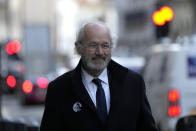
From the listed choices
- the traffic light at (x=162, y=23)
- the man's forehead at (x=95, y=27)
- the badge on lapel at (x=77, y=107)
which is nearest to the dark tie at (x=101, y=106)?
the badge on lapel at (x=77, y=107)

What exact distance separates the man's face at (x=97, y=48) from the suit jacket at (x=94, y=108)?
0.48ft

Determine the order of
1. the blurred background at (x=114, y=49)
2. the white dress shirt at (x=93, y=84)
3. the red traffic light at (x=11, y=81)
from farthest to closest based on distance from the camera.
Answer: the red traffic light at (x=11, y=81) → the blurred background at (x=114, y=49) → the white dress shirt at (x=93, y=84)

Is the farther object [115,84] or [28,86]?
[28,86]

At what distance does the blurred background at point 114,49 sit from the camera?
35.1 ft

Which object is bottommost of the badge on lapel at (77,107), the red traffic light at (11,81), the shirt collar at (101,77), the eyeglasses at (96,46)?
the red traffic light at (11,81)

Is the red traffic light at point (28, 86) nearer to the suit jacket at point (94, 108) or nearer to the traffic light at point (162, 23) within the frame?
the traffic light at point (162, 23)

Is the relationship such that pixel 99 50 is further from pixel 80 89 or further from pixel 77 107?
pixel 77 107

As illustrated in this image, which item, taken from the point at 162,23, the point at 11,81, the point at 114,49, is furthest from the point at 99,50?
the point at 11,81

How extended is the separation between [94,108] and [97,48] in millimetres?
389

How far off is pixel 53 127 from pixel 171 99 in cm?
600

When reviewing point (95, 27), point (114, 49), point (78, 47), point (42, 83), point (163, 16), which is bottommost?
point (42, 83)

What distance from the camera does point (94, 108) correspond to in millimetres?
4477

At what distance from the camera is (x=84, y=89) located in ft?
15.0

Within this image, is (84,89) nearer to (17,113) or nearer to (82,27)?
(82,27)
